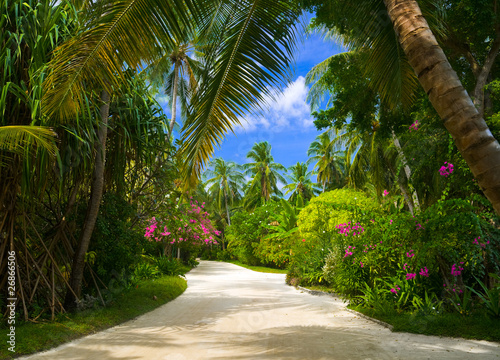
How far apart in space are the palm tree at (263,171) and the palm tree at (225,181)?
7.00ft

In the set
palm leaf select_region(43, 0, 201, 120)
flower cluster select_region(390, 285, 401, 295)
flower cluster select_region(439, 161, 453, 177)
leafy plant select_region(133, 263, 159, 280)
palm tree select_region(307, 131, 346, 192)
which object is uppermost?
palm tree select_region(307, 131, 346, 192)

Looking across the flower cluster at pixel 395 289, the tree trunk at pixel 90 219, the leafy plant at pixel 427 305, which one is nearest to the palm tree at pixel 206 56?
the tree trunk at pixel 90 219

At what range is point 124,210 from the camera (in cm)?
800

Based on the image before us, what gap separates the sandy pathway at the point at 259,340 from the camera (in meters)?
4.55

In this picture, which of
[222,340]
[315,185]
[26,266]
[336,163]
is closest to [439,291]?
[222,340]

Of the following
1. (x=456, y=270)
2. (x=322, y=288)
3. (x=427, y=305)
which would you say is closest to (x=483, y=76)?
(x=456, y=270)

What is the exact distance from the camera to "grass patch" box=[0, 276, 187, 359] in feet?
15.2

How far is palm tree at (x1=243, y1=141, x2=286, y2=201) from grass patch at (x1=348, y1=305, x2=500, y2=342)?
3127 centimetres

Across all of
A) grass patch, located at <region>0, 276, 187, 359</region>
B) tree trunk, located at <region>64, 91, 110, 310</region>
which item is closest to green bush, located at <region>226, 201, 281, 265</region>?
grass patch, located at <region>0, 276, 187, 359</region>

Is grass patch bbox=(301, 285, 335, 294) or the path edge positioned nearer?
the path edge

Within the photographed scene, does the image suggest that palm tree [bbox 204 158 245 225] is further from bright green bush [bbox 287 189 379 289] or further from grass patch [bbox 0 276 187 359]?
grass patch [bbox 0 276 187 359]

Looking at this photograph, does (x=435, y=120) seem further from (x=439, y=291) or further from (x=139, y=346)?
(x=139, y=346)

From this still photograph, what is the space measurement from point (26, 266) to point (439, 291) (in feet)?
23.7

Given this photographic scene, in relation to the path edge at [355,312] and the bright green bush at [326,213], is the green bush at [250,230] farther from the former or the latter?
the path edge at [355,312]
